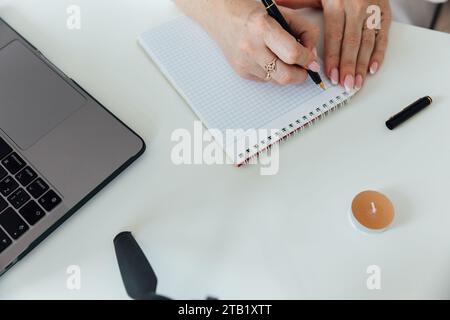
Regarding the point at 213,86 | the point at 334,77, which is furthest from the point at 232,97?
the point at 334,77

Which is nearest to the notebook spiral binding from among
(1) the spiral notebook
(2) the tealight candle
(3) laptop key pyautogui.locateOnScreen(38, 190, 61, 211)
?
(1) the spiral notebook

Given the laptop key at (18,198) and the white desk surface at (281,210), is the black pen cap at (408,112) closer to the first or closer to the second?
the white desk surface at (281,210)

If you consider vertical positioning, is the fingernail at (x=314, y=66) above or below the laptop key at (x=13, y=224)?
below

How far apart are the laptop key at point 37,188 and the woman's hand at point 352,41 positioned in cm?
44

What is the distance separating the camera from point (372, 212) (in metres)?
0.54

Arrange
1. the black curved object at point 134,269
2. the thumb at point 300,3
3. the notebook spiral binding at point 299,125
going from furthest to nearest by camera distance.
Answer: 1. the thumb at point 300,3
2. the notebook spiral binding at point 299,125
3. the black curved object at point 134,269

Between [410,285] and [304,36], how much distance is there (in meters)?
0.37

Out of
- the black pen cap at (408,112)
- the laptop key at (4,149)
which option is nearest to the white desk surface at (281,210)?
the black pen cap at (408,112)

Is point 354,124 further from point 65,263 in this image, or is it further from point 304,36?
point 65,263

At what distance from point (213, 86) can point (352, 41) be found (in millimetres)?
230

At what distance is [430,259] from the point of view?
20.5 inches

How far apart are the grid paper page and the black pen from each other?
0.01m

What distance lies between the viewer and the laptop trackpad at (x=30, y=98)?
611 millimetres

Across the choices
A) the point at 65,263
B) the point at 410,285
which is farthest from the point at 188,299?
the point at 410,285
